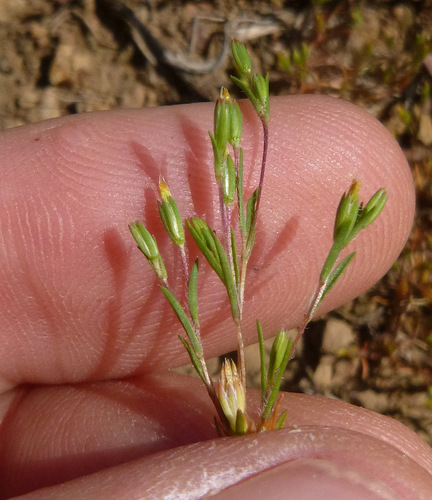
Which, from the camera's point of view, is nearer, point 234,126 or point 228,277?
point 228,277

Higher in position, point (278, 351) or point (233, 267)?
point (233, 267)

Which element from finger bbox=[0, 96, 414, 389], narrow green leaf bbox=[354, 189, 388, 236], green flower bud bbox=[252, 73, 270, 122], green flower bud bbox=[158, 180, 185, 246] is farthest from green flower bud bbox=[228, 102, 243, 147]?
narrow green leaf bbox=[354, 189, 388, 236]

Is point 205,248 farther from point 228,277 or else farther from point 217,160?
point 217,160

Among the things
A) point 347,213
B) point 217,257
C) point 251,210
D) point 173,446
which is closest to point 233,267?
point 217,257

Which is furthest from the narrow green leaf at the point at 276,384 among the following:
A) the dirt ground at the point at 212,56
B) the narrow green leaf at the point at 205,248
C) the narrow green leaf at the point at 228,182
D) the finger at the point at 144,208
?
the dirt ground at the point at 212,56

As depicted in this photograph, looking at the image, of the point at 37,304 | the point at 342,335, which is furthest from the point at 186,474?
the point at 342,335

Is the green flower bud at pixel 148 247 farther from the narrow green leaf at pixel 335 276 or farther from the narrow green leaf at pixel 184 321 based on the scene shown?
the narrow green leaf at pixel 335 276
